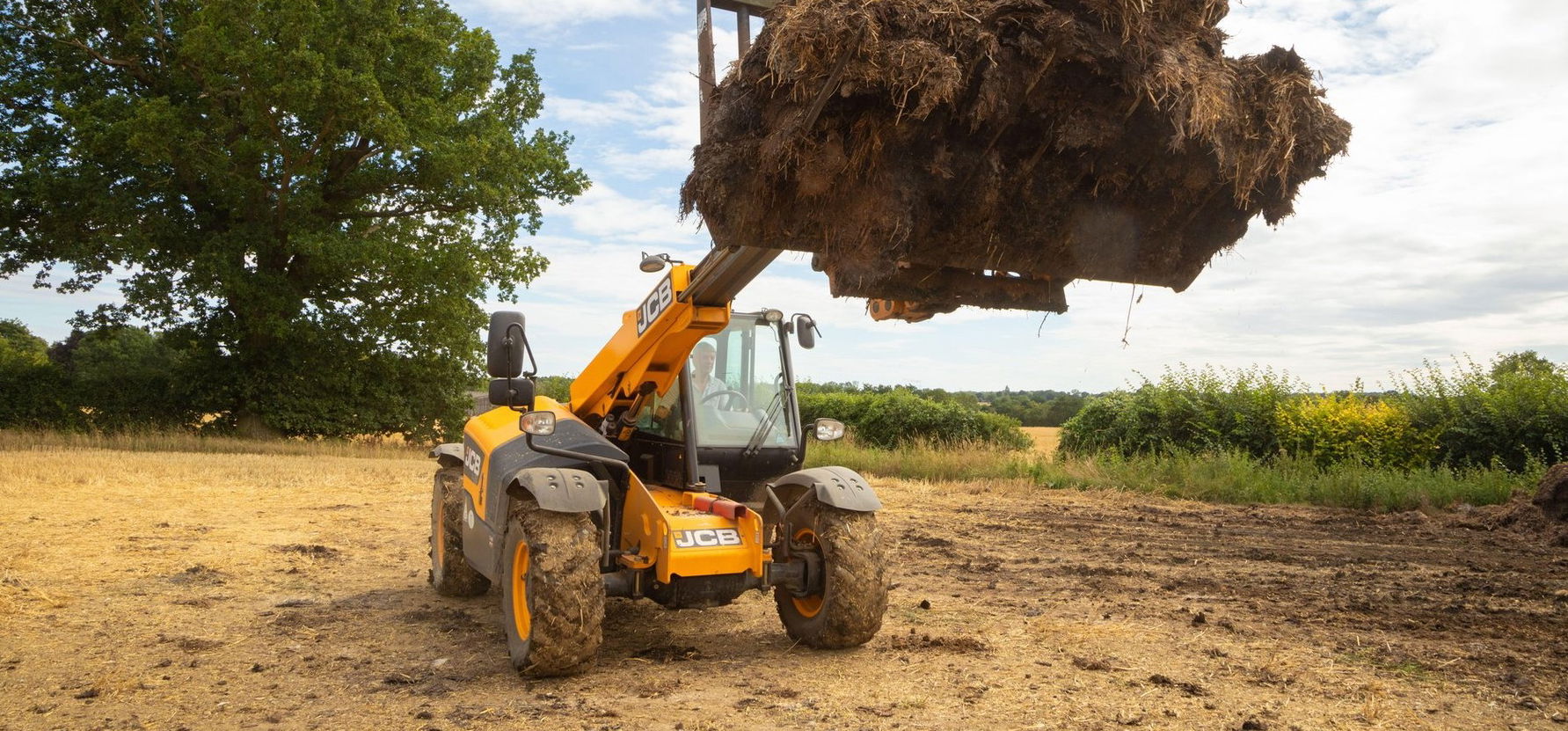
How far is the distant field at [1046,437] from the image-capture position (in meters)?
20.2

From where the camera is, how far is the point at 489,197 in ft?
70.8

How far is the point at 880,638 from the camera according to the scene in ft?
21.0

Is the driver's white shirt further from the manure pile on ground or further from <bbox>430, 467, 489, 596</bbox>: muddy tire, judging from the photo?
<bbox>430, 467, 489, 596</bbox>: muddy tire

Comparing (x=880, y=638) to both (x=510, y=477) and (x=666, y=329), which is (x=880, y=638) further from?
(x=510, y=477)

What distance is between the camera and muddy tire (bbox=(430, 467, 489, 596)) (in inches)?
300

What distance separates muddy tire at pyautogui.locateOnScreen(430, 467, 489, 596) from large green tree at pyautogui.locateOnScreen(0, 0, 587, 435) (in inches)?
548

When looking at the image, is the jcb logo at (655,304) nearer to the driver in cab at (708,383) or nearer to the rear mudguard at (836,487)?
the driver in cab at (708,383)

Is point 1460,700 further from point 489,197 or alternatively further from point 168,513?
point 489,197

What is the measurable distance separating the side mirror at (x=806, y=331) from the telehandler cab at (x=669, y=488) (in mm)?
14

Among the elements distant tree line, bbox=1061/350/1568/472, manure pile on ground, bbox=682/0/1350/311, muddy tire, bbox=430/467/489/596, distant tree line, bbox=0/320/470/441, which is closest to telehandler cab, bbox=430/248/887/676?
muddy tire, bbox=430/467/489/596

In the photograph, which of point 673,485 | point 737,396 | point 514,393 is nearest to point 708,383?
point 737,396

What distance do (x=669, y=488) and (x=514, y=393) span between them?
115 cm

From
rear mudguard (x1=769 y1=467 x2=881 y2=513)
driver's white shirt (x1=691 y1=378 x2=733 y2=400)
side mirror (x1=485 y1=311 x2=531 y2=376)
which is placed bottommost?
rear mudguard (x1=769 y1=467 x2=881 y2=513)

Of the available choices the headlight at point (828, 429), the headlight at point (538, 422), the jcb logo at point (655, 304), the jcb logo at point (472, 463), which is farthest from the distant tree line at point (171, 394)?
the headlight at point (828, 429)
